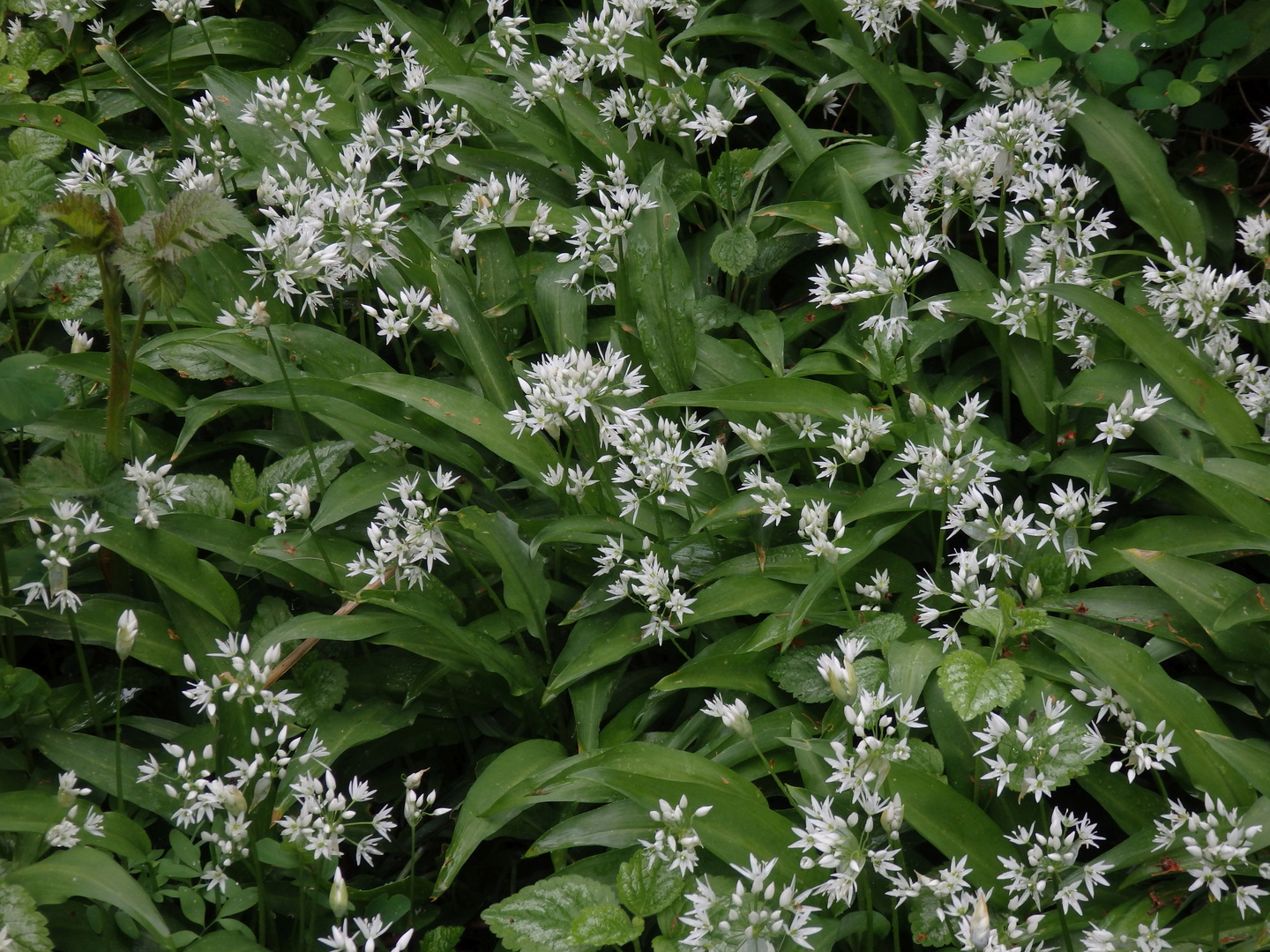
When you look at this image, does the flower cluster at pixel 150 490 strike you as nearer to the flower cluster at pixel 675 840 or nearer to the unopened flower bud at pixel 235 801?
the unopened flower bud at pixel 235 801

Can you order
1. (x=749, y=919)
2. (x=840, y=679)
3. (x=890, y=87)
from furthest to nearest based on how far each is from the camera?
(x=890, y=87)
(x=840, y=679)
(x=749, y=919)

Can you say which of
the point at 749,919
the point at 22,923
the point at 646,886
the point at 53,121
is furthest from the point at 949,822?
the point at 53,121

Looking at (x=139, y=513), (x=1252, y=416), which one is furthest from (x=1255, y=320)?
(x=139, y=513)

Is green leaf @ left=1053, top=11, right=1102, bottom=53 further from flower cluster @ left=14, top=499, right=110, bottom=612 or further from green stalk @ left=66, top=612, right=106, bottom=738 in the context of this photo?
green stalk @ left=66, top=612, right=106, bottom=738

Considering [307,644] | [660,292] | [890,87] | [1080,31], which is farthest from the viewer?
[890,87]

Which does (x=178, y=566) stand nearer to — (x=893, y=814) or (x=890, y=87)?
(x=893, y=814)

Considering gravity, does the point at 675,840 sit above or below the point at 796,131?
below
